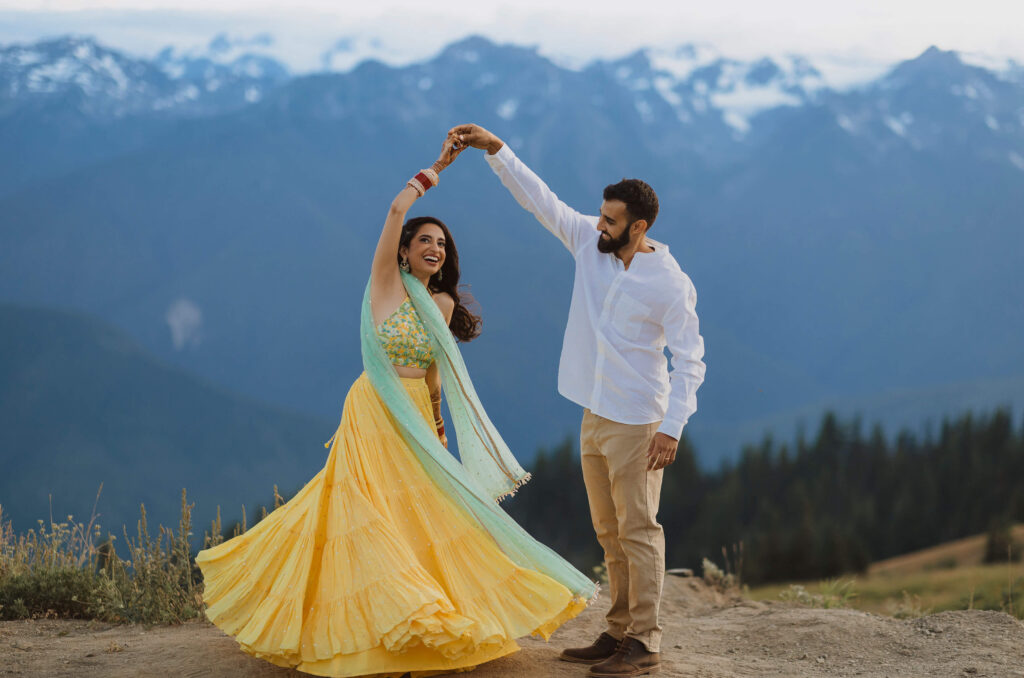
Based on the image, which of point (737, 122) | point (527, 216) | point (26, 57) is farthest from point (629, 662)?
point (737, 122)

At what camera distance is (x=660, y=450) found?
3.84 meters

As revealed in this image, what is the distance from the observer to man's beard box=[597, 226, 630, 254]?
396 cm

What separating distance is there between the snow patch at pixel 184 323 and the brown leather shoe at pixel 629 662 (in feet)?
276

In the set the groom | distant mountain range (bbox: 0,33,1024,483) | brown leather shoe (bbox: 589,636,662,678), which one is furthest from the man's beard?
distant mountain range (bbox: 0,33,1024,483)

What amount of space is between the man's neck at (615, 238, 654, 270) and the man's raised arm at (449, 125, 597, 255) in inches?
9.0

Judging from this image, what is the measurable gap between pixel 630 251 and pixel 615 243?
0.08m

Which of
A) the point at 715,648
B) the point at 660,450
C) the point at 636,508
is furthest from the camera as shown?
the point at 715,648

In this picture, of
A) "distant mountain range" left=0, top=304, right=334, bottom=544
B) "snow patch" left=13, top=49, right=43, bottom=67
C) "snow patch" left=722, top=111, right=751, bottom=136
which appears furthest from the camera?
"snow patch" left=722, top=111, right=751, bottom=136

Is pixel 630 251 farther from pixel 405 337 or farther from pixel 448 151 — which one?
pixel 405 337

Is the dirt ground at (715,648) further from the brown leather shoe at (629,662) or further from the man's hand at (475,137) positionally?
the man's hand at (475,137)

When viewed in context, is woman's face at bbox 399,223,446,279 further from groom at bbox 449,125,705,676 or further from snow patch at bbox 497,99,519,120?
snow patch at bbox 497,99,519,120

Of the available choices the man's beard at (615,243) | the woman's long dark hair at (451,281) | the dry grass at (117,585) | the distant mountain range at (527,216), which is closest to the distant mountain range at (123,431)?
the distant mountain range at (527,216)

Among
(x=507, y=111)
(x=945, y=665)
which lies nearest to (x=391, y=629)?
(x=945, y=665)

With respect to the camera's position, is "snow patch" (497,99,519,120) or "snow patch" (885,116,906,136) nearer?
"snow patch" (885,116,906,136)
